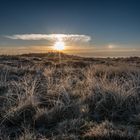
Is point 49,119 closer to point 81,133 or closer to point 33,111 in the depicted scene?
point 33,111

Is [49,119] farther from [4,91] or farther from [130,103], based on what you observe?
[4,91]

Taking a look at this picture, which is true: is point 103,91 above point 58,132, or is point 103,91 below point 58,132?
above

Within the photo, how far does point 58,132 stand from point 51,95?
2161 mm

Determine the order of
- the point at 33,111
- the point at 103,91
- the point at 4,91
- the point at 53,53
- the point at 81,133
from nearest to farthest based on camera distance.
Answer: the point at 81,133, the point at 33,111, the point at 103,91, the point at 4,91, the point at 53,53

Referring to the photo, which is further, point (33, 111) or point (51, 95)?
point (51, 95)

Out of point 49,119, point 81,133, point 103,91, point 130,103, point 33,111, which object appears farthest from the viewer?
point 103,91

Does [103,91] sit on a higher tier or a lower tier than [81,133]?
higher

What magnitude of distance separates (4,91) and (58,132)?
3364 mm

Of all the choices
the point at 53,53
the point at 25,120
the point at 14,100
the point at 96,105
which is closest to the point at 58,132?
the point at 25,120

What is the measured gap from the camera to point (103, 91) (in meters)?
6.81

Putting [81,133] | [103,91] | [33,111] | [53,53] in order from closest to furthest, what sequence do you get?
[81,133], [33,111], [103,91], [53,53]

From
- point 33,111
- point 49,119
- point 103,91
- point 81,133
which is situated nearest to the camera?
point 81,133

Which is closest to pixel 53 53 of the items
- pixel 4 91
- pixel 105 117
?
pixel 4 91

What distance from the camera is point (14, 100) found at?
21.8 ft
